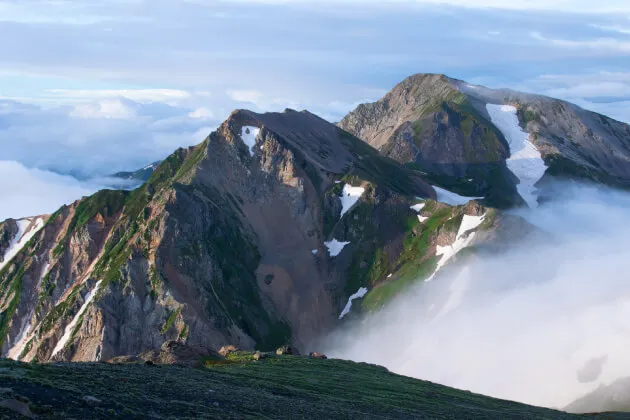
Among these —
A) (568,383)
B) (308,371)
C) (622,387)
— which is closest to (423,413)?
(308,371)

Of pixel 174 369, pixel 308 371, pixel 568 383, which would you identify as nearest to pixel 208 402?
pixel 174 369

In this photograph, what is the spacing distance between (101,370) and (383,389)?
132ft

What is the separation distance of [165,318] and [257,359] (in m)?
99.9

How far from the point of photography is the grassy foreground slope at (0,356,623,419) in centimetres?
4962

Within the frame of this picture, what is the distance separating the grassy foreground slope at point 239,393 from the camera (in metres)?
49.6

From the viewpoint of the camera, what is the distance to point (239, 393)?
67.7m

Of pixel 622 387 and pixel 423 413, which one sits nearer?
pixel 423 413

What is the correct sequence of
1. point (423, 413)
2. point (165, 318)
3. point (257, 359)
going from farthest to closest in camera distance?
point (165, 318) → point (257, 359) → point (423, 413)

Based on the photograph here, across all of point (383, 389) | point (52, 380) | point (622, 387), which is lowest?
point (52, 380)

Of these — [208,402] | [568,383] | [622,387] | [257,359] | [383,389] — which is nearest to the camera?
[208,402]

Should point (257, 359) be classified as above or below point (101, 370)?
above

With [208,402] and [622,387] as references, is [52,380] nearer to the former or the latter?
[208,402]

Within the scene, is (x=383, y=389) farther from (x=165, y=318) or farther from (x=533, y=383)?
(x=165, y=318)

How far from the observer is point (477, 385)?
184 m
